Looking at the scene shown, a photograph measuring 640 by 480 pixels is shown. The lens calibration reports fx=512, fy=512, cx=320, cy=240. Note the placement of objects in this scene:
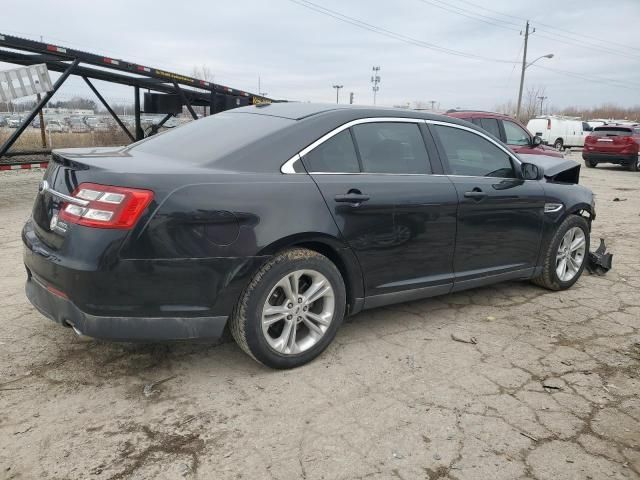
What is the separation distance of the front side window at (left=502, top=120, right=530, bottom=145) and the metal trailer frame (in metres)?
4.77

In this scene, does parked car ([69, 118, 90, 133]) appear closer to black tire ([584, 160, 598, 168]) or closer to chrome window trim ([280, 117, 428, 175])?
chrome window trim ([280, 117, 428, 175])

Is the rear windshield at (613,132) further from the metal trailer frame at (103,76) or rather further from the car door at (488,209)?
the car door at (488,209)

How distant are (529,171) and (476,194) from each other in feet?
2.58

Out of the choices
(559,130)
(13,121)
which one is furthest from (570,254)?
(559,130)

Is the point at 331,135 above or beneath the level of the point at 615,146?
beneath

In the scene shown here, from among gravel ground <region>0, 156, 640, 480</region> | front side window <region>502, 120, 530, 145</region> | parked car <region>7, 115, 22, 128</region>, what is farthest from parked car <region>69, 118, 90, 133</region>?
gravel ground <region>0, 156, 640, 480</region>

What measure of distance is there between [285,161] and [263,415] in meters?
1.44

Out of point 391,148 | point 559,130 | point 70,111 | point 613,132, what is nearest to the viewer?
point 391,148

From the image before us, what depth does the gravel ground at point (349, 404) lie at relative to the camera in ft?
7.59

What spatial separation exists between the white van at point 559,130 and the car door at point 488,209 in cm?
2558

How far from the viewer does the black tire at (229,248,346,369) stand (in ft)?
9.44

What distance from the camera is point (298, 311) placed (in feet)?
10.2

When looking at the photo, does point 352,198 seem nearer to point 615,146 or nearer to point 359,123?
point 359,123

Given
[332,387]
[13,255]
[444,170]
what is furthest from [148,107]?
[332,387]
